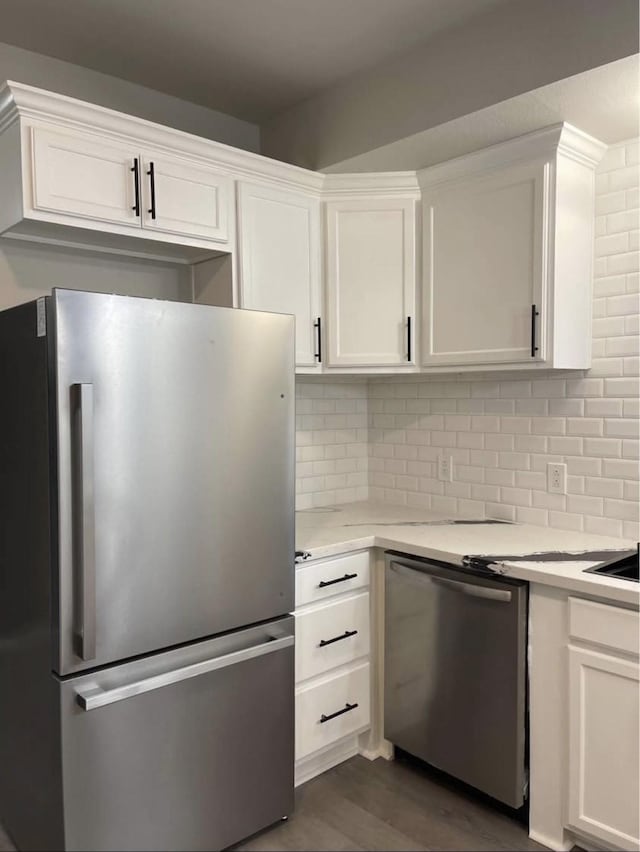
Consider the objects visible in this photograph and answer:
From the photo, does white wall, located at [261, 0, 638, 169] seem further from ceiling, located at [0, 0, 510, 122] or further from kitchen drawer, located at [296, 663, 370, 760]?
kitchen drawer, located at [296, 663, 370, 760]

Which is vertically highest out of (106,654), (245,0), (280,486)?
(245,0)

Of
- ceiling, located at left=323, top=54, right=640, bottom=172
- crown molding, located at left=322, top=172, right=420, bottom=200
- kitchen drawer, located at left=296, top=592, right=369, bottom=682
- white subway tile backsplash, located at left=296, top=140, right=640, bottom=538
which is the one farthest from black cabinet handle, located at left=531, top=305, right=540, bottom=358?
kitchen drawer, located at left=296, top=592, right=369, bottom=682

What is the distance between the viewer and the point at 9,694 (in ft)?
6.36

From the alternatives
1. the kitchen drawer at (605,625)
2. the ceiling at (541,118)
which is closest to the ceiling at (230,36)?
the ceiling at (541,118)

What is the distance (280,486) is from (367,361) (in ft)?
2.80

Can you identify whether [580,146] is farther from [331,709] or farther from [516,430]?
[331,709]

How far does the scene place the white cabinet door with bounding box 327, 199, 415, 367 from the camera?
2.67 metres

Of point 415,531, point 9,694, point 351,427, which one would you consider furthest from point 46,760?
point 351,427

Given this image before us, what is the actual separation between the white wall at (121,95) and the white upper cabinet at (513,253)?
3.07ft

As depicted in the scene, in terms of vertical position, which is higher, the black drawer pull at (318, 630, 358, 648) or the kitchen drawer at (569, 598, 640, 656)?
the kitchen drawer at (569, 598, 640, 656)

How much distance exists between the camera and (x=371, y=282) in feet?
8.83

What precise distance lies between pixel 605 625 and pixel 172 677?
119 cm

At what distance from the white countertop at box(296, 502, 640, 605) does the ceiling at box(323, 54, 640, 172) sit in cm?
139

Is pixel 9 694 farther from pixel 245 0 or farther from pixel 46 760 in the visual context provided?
pixel 245 0
